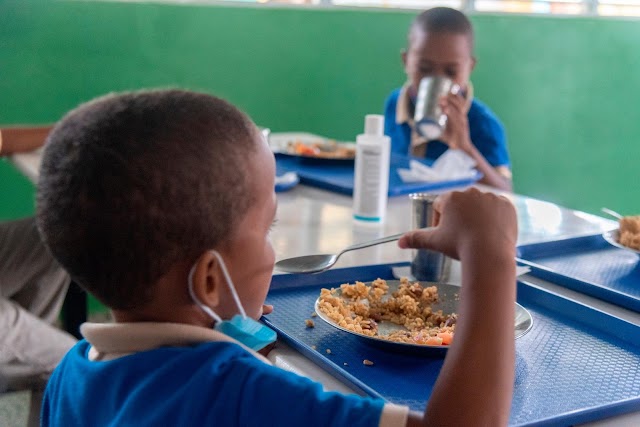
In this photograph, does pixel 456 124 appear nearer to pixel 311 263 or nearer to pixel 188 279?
pixel 311 263

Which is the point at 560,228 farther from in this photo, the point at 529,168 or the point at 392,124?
the point at 529,168

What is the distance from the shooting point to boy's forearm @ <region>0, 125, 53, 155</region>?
6.60 ft

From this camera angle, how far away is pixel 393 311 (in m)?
1.06

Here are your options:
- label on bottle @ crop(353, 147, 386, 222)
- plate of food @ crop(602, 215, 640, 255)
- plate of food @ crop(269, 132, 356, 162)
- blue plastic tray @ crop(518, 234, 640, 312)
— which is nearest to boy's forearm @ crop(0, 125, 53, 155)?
plate of food @ crop(269, 132, 356, 162)

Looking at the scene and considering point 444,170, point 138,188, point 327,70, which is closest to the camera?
point 138,188

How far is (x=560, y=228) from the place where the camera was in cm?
162

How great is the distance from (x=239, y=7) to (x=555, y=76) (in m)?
1.66

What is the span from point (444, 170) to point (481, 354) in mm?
1271

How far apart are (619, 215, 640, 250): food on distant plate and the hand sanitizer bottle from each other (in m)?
0.47

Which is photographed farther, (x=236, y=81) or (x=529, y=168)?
(x=529, y=168)

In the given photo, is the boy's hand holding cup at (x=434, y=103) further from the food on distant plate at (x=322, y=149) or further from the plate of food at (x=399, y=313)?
the plate of food at (x=399, y=313)

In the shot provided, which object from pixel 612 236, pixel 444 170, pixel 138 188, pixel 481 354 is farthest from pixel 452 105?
pixel 138 188

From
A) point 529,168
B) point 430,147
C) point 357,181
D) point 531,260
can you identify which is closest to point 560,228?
point 531,260

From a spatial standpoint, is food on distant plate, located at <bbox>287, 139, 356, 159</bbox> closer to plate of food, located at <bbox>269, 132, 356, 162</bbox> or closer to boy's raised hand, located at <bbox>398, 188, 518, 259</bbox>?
plate of food, located at <bbox>269, 132, 356, 162</bbox>
